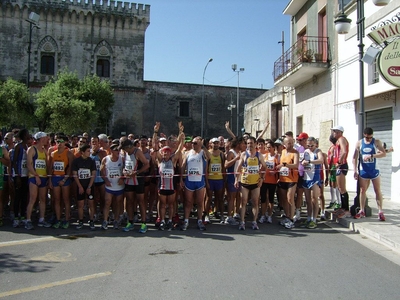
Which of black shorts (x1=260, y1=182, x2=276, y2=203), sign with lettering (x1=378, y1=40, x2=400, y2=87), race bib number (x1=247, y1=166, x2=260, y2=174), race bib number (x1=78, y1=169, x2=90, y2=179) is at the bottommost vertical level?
black shorts (x1=260, y1=182, x2=276, y2=203)

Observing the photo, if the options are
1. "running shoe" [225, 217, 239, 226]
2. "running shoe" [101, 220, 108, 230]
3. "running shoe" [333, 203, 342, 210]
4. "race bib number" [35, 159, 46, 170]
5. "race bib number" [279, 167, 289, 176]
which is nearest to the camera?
"running shoe" [101, 220, 108, 230]

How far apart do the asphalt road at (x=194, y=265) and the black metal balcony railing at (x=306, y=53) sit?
376 inches

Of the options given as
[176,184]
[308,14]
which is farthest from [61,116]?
[176,184]

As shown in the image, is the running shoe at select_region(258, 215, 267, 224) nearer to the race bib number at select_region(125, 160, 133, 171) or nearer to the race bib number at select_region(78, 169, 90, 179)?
the race bib number at select_region(125, 160, 133, 171)

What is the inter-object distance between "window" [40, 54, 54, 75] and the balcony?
2703 centimetres

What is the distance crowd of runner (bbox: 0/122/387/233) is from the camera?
7996 mm

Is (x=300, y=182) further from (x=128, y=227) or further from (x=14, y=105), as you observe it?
(x=14, y=105)

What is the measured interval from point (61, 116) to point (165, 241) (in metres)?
19.1

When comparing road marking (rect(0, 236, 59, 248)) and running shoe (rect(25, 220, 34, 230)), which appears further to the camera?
running shoe (rect(25, 220, 34, 230))

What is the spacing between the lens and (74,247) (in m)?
6.49

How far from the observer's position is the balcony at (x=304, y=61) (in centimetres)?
1527

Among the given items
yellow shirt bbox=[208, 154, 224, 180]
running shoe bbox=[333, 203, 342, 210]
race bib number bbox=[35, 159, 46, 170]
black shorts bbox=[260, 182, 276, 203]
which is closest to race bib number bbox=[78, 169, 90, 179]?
race bib number bbox=[35, 159, 46, 170]

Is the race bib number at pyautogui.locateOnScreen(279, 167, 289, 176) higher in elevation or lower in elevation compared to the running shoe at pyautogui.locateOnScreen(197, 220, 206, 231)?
higher

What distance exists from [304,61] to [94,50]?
1091 inches
